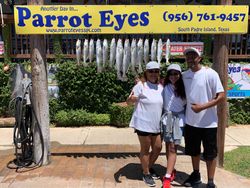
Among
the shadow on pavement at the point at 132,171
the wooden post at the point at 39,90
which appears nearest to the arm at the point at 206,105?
the shadow on pavement at the point at 132,171

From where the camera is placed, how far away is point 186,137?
4.47 m

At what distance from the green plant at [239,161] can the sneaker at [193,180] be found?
978 millimetres

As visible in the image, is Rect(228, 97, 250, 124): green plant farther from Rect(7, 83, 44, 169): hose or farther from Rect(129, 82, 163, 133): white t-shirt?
Rect(7, 83, 44, 169): hose

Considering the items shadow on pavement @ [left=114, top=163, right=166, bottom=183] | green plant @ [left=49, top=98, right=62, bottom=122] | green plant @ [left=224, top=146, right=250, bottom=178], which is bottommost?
green plant @ [left=224, top=146, right=250, bottom=178]

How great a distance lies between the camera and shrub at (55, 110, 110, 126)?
8.66m

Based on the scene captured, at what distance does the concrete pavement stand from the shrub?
949 mm

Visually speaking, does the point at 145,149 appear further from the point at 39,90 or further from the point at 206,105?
the point at 39,90

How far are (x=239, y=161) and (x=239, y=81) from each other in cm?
380

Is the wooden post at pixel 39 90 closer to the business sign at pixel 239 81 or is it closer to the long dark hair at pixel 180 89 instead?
the long dark hair at pixel 180 89

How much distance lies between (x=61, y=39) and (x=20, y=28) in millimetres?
4712

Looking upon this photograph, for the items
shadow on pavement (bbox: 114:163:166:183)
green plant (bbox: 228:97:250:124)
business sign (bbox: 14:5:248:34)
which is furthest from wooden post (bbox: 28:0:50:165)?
green plant (bbox: 228:97:250:124)

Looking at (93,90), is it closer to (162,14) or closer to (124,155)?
(124,155)

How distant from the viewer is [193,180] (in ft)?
15.1

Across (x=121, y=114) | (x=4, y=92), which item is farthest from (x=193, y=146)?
(x=4, y=92)
